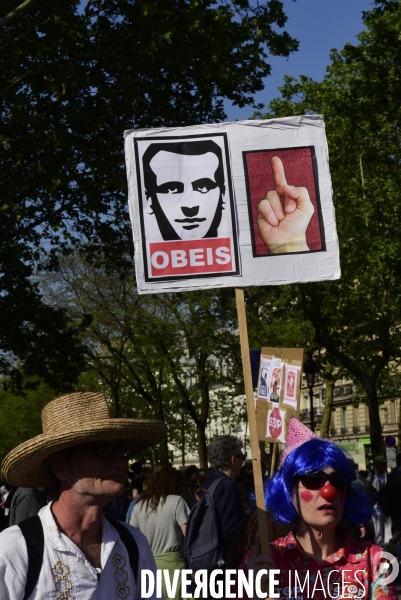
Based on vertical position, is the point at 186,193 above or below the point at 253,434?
above

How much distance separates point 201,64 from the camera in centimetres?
1841

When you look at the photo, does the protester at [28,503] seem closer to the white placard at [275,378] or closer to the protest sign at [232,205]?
the white placard at [275,378]

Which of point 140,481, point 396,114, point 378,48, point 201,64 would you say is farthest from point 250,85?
point 140,481

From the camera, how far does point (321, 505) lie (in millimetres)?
3771

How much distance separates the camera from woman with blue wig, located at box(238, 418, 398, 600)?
11.9ft

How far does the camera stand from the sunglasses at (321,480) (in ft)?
12.5

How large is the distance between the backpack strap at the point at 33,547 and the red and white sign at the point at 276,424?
23.6 ft

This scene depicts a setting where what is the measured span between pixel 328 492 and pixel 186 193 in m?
1.89

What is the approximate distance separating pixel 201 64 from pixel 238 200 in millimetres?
13857

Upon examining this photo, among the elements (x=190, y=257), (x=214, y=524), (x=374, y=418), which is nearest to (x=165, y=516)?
(x=214, y=524)

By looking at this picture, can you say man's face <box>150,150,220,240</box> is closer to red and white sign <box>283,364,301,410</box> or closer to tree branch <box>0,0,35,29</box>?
red and white sign <box>283,364,301,410</box>

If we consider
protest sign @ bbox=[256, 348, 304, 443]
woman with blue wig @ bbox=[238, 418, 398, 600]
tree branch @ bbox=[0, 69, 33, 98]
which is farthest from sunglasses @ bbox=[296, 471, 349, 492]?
tree branch @ bbox=[0, 69, 33, 98]

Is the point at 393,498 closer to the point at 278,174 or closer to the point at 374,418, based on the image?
the point at 278,174

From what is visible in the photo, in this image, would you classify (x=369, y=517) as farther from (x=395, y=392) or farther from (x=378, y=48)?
(x=395, y=392)
